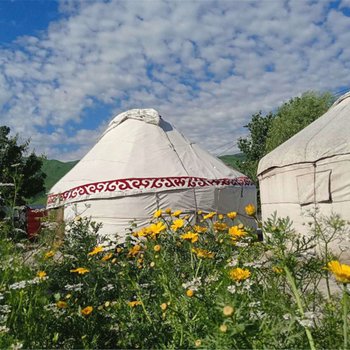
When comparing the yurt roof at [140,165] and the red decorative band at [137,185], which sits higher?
the yurt roof at [140,165]

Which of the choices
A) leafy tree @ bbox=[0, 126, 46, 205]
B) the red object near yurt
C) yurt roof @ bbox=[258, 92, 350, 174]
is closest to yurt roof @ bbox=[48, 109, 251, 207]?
the red object near yurt

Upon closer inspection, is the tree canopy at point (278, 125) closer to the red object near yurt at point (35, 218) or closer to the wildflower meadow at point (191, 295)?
the red object near yurt at point (35, 218)

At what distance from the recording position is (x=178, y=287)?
1333 millimetres

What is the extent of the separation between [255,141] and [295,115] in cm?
163

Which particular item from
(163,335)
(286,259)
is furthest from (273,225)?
(163,335)

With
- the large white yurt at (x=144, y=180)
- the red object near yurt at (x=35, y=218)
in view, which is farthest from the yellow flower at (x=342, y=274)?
the large white yurt at (x=144, y=180)

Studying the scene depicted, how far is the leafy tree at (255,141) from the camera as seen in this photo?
14.8 meters

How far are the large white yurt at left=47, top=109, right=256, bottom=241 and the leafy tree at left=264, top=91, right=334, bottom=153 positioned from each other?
6.90m

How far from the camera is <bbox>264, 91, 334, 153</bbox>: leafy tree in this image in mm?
14273

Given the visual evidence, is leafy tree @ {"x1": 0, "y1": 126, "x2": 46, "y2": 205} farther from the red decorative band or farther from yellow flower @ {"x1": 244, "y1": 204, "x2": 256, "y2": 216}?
yellow flower @ {"x1": 244, "y1": 204, "x2": 256, "y2": 216}

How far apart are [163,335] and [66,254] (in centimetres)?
83

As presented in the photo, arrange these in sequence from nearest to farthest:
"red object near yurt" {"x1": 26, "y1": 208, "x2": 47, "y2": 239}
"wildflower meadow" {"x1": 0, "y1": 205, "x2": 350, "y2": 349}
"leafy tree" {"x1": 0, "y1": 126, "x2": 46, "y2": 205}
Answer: "wildflower meadow" {"x1": 0, "y1": 205, "x2": 350, "y2": 349}, "red object near yurt" {"x1": 26, "y1": 208, "x2": 47, "y2": 239}, "leafy tree" {"x1": 0, "y1": 126, "x2": 46, "y2": 205}

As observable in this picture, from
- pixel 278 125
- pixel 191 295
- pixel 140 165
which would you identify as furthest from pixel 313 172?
pixel 278 125

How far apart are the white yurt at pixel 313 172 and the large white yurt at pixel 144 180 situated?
115 centimetres
